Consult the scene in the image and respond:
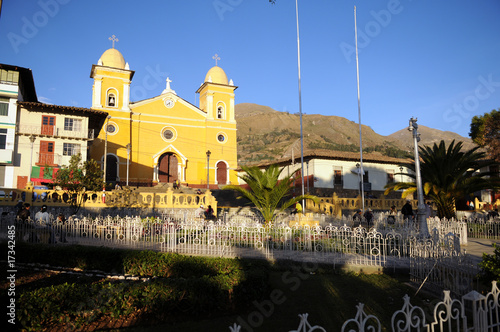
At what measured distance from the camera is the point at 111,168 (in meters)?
36.1

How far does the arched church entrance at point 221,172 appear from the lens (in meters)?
42.1

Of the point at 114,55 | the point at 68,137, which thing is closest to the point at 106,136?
the point at 68,137

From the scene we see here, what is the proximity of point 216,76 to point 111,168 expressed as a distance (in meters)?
17.3

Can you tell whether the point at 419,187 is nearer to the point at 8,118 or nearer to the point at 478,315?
the point at 478,315

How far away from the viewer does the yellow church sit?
120 feet

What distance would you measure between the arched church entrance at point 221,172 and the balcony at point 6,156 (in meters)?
20.6

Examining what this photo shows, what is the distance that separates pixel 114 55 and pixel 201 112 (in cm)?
1126

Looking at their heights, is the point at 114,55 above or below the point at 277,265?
above

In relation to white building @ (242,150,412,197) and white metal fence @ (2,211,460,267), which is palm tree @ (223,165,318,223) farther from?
white building @ (242,150,412,197)

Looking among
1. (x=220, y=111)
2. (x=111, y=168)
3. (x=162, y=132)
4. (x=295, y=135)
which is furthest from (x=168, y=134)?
(x=295, y=135)

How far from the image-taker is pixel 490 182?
1934 cm

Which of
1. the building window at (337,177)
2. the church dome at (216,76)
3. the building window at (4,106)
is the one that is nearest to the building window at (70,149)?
the building window at (4,106)

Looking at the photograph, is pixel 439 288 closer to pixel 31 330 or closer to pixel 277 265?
pixel 277 265

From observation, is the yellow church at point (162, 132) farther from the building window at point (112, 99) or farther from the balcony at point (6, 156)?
the balcony at point (6, 156)
